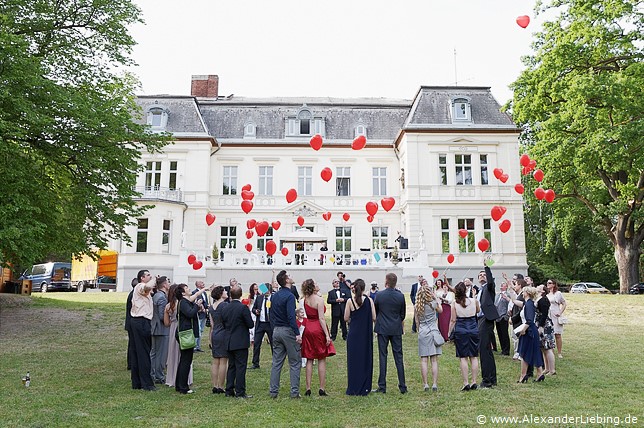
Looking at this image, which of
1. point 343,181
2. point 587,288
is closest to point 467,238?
point 343,181

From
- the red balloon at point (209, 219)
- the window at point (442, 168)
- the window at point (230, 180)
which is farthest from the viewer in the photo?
the window at point (230, 180)

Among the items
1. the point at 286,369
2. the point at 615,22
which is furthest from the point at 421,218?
the point at 286,369

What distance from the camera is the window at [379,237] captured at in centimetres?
3139

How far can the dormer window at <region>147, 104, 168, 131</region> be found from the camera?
30906 mm

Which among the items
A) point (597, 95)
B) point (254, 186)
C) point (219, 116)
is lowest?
point (254, 186)

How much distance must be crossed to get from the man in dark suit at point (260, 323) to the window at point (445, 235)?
2091cm

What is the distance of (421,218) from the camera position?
2977 centimetres

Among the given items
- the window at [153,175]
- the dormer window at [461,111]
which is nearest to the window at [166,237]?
the window at [153,175]

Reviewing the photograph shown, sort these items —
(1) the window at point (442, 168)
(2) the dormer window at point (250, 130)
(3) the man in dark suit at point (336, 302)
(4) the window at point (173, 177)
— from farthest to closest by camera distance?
(2) the dormer window at point (250, 130) → (4) the window at point (173, 177) → (1) the window at point (442, 168) → (3) the man in dark suit at point (336, 302)

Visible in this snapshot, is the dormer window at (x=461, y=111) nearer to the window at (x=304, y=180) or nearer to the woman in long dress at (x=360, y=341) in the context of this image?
the window at (x=304, y=180)

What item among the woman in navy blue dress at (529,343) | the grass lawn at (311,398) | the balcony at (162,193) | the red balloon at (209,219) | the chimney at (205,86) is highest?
the chimney at (205,86)

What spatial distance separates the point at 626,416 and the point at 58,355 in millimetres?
10528

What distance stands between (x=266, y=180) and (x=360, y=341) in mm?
25012

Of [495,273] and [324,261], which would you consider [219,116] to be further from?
[495,273]
